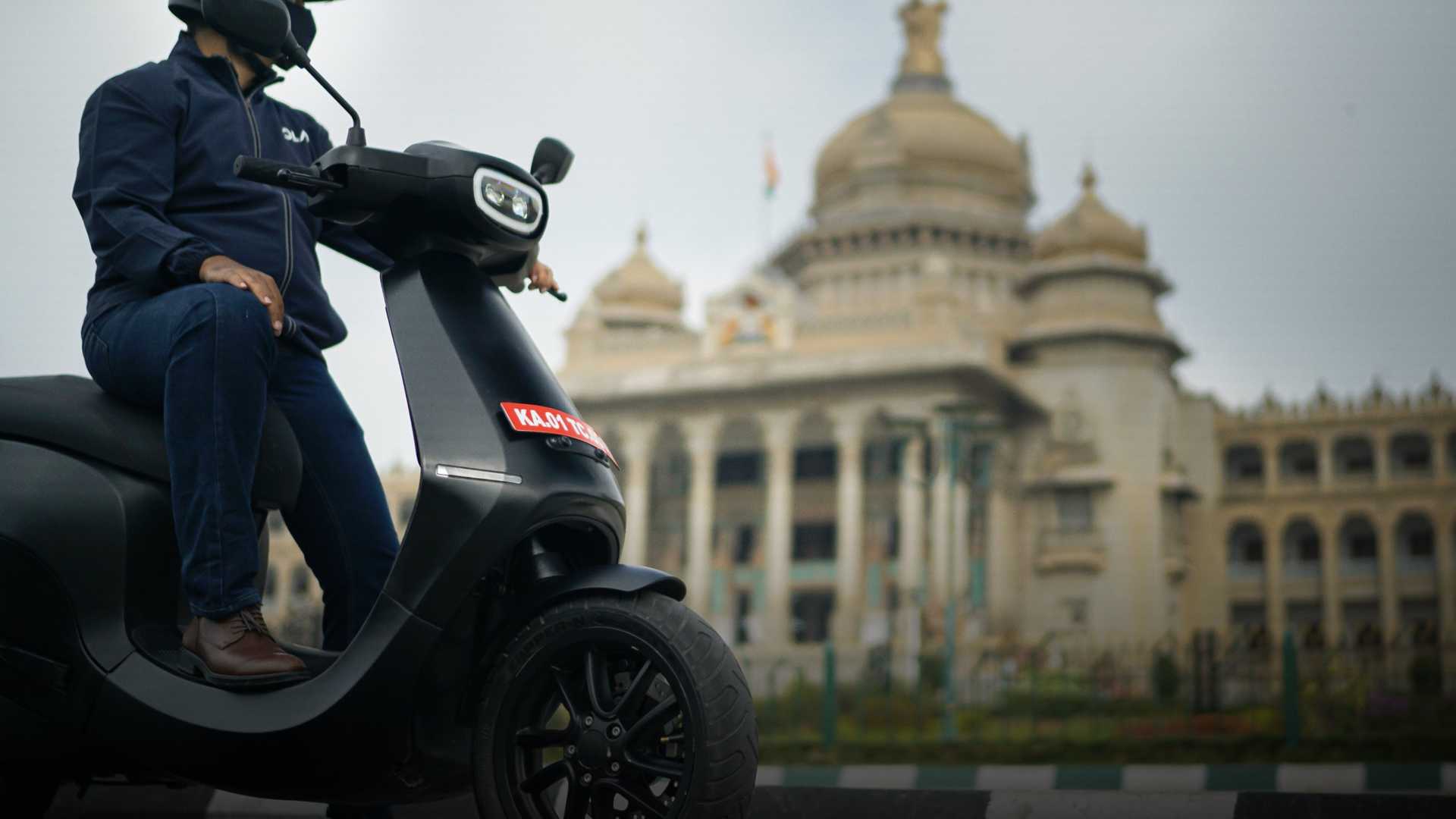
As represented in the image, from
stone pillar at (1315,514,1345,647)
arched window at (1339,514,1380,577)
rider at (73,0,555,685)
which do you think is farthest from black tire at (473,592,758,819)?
arched window at (1339,514,1380,577)

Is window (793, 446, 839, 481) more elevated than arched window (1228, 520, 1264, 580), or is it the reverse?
window (793, 446, 839, 481)

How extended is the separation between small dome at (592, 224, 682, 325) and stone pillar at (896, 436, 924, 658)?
9875 mm

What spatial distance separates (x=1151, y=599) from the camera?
109 feet

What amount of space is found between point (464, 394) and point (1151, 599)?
1273 inches

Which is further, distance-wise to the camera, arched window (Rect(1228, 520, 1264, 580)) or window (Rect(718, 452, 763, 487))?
arched window (Rect(1228, 520, 1264, 580))

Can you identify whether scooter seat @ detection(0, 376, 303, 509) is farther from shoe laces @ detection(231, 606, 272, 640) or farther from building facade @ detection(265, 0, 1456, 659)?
building facade @ detection(265, 0, 1456, 659)

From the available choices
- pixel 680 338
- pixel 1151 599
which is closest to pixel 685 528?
pixel 680 338

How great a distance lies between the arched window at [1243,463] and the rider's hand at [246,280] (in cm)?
3885

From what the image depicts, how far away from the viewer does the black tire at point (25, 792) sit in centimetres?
271

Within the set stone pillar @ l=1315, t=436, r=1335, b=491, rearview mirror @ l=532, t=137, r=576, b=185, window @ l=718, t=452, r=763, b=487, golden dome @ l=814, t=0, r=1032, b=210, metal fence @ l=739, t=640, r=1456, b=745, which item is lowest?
metal fence @ l=739, t=640, r=1456, b=745

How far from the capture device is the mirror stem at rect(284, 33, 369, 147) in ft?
8.79

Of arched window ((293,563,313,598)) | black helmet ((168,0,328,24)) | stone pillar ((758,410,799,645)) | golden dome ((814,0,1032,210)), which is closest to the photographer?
black helmet ((168,0,328,24))

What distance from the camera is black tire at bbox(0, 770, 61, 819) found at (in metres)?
2.71

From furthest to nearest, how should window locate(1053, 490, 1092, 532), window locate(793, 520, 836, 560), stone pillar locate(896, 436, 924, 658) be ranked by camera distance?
window locate(793, 520, 836, 560), window locate(1053, 490, 1092, 532), stone pillar locate(896, 436, 924, 658)
